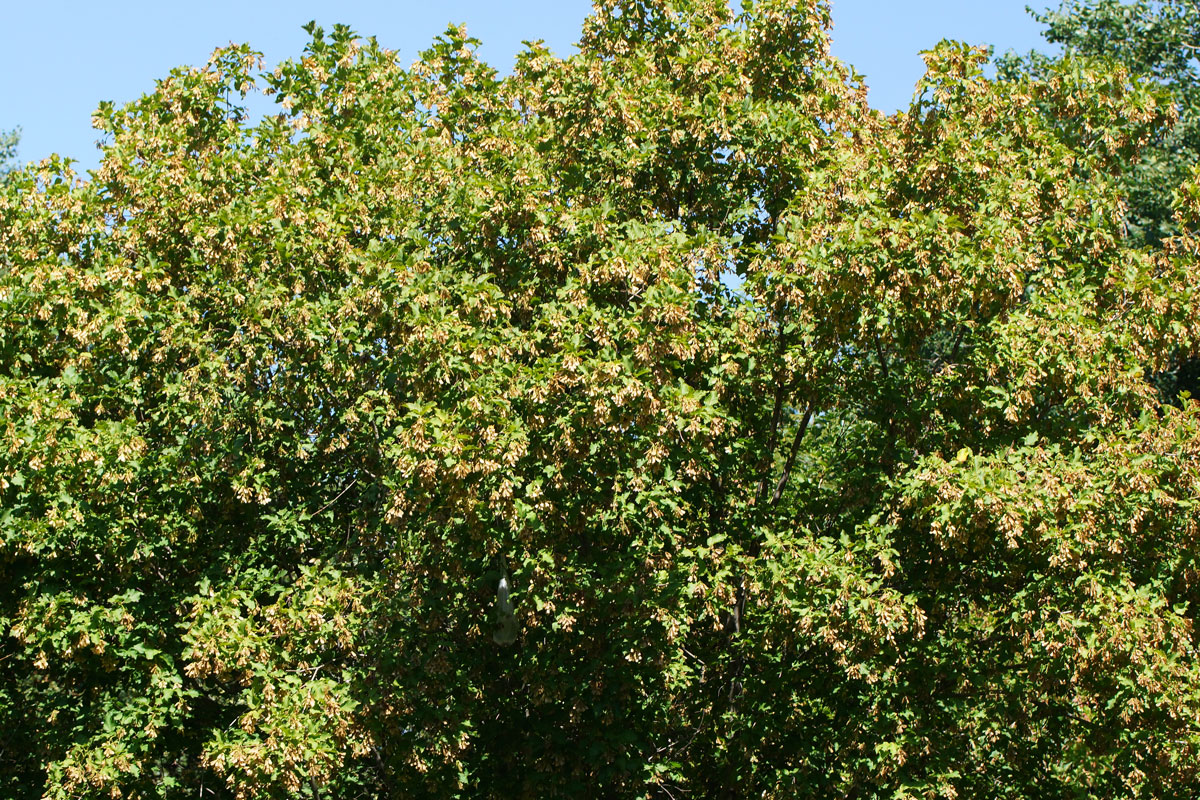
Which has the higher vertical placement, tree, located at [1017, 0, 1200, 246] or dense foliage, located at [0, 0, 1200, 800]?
tree, located at [1017, 0, 1200, 246]

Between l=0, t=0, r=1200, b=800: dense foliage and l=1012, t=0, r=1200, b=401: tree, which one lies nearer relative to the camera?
l=0, t=0, r=1200, b=800: dense foliage

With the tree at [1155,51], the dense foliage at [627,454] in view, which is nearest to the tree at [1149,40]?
the tree at [1155,51]

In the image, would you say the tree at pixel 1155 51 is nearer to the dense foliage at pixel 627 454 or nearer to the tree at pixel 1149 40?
the tree at pixel 1149 40

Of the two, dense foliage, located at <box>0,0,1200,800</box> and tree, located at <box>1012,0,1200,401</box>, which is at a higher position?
tree, located at <box>1012,0,1200,401</box>

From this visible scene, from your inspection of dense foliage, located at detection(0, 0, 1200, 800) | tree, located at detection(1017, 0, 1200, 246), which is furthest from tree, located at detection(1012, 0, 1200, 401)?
dense foliage, located at detection(0, 0, 1200, 800)

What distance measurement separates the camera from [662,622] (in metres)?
10.6

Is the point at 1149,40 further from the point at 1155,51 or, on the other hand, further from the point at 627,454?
the point at 627,454

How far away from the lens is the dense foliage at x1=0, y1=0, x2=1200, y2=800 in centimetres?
1056

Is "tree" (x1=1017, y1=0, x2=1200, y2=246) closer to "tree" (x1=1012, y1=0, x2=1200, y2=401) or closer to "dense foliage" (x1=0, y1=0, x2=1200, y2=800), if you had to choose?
"tree" (x1=1012, y1=0, x2=1200, y2=401)

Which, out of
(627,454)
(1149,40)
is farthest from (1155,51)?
(627,454)

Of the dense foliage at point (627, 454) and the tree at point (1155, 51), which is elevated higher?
the tree at point (1155, 51)

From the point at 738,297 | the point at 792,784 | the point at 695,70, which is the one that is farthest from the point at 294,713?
the point at 695,70

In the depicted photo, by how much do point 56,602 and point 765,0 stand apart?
984 cm

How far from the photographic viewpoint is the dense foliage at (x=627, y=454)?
10562mm
